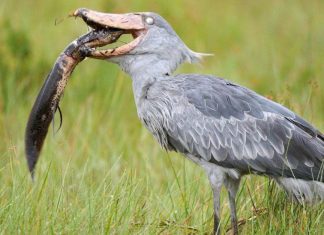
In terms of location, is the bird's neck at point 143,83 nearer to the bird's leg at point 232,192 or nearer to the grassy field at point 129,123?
the grassy field at point 129,123

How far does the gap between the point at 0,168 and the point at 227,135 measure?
4.26 ft

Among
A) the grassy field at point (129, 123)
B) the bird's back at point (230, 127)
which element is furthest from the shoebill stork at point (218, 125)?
the grassy field at point (129, 123)

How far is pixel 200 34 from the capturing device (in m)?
10.9

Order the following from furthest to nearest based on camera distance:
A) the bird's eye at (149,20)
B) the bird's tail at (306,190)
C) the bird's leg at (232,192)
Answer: the bird's eye at (149,20)
the bird's leg at (232,192)
the bird's tail at (306,190)

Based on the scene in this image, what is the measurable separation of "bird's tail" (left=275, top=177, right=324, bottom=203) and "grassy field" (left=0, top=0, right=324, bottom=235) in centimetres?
7

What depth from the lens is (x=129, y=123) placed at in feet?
28.7

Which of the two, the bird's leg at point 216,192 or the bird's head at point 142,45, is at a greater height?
the bird's head at point 142,45

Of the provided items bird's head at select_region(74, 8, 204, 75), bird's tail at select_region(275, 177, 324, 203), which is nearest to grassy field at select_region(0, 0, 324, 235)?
bird's tail at select_region(275, 177, 324, 203)

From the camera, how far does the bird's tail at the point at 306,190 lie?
5801 mm

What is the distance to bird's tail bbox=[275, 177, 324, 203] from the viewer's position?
5.80 m

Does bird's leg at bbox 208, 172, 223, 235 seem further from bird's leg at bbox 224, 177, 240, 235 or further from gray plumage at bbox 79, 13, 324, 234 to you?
bird's leg at bbox 224, 177, 240, 235

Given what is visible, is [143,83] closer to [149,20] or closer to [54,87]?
[149,20]

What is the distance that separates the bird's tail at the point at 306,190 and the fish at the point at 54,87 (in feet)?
4.28

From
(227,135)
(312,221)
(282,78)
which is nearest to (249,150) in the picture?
(227,135)
